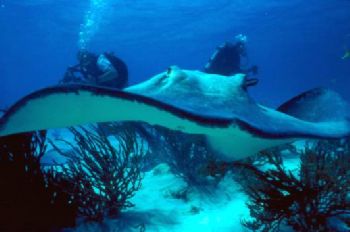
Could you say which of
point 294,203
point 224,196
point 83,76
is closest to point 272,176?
point 294,203

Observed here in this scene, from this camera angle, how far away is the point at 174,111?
2.33m

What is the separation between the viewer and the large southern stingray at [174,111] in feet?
7.76

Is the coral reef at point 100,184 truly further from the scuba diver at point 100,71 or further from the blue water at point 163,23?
the blue water at point 163,23

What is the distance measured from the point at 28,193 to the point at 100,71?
7.40 metres

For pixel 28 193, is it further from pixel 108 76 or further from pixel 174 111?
pixel 108 76

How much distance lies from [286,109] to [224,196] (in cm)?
214

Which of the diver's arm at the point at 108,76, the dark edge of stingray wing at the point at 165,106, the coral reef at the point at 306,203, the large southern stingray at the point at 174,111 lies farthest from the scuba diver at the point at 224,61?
the dark edge of stingray wing at the point at 165,106

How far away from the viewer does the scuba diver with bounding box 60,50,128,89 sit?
1045 cm

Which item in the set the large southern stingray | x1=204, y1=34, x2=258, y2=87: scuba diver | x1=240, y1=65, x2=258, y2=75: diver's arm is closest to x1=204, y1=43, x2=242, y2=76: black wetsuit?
x1=204, y1=34, x2=258, y2=87: scuba diver

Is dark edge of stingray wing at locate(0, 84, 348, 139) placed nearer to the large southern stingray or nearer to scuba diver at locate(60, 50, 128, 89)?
the large southern stingray

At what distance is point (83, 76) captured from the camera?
1254 cm

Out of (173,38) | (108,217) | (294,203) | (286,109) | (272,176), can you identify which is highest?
(173,38)

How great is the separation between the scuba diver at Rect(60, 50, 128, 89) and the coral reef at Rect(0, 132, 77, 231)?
236 inches

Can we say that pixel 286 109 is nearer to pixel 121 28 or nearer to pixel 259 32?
pixel 121 28
